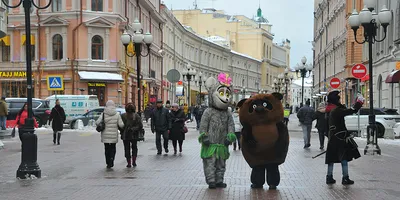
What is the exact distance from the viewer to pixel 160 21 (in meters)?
71.0

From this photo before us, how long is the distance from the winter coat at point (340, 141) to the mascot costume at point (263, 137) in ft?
3.17

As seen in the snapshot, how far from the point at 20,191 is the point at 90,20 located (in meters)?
38.6

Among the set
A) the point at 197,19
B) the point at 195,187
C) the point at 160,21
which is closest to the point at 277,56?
the point at 197,19

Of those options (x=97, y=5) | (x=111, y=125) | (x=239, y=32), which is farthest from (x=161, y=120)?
(x=239, y=32)

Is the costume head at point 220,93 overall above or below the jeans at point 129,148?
above

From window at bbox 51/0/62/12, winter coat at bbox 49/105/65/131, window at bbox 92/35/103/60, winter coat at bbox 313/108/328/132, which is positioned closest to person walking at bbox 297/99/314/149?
winter coat at bbox 313/108/328/132

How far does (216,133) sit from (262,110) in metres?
0.99

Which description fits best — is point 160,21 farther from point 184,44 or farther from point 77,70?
point 77,70

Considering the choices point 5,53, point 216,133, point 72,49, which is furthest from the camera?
point 5,53

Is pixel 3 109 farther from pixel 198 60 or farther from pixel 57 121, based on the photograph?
pixel 198 60

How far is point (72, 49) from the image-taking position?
1950 inches

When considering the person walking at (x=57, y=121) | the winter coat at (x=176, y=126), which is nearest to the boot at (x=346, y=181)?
the winter coat at (x=176, y=126)

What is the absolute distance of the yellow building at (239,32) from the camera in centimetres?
11946

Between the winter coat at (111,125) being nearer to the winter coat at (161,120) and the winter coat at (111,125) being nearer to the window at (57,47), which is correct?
the winter coat at (161,120)
